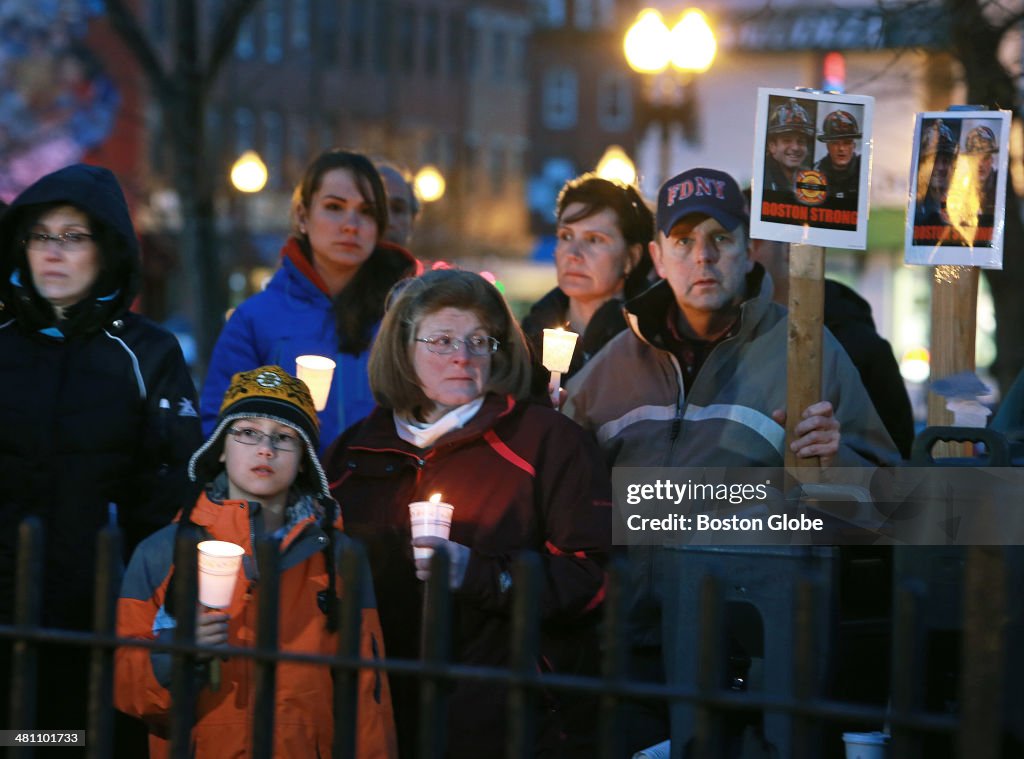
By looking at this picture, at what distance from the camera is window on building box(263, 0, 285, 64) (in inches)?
1948

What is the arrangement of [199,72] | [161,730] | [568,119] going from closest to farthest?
[161,730]
[199,72]
[568,119]

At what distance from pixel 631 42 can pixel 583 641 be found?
1168 centimetres

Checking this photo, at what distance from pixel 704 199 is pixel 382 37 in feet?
163

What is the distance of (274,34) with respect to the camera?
4972 centimetres

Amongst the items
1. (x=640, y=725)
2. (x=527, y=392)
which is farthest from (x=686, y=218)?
(x=640, y=725)

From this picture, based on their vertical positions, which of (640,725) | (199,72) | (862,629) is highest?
(199,72)

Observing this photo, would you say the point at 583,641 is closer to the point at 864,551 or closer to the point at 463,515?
the point at 463,515

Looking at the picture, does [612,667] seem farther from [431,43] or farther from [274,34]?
[431,43]

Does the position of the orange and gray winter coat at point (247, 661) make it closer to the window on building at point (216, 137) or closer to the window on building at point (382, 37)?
the window on building at point (216, 137)

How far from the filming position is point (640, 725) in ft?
14.7

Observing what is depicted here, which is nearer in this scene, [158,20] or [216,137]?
[216,137]

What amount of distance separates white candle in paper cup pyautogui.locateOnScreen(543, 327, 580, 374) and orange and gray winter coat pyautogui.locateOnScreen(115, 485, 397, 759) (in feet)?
3.78

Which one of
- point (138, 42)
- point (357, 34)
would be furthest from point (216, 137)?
point (138, 42)

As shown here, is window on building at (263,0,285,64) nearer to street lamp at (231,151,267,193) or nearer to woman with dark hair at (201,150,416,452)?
street lamp at (231,151,267,193)
